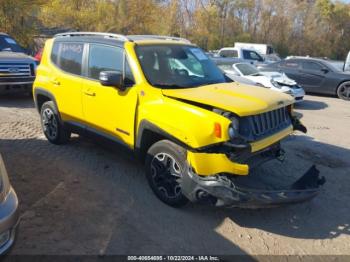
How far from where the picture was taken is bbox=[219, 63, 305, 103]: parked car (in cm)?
1073

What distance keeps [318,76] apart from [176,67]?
399 inches

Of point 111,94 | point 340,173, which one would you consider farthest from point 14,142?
point 340,173

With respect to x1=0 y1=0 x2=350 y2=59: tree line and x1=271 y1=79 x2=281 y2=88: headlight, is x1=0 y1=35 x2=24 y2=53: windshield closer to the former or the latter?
x1=271 y1=79 x2=281 y2=88: headlight

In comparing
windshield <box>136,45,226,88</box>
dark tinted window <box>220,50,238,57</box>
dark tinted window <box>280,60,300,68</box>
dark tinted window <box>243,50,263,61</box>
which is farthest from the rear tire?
dark tinted window <box>243,50,263,61</box>

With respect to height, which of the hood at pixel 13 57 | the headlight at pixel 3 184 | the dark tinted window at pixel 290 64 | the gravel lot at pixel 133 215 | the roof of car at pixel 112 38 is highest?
the roof of car at pixel 112 38

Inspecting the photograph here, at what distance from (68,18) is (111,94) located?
82.5 feet

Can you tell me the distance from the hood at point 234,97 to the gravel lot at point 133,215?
1.17 meters

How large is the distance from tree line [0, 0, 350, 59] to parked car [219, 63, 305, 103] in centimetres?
1324

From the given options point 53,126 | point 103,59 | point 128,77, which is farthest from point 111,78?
point 53,126

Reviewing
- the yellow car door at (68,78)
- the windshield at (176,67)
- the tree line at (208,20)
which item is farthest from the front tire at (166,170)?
the tree line at (208,20)

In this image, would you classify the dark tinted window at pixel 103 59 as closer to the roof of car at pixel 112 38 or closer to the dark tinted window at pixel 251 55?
the roof of car at pixel 112 38

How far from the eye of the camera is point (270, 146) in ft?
13.5

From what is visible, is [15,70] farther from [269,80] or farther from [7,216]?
[7,216]

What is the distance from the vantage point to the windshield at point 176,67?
4.45 metres
